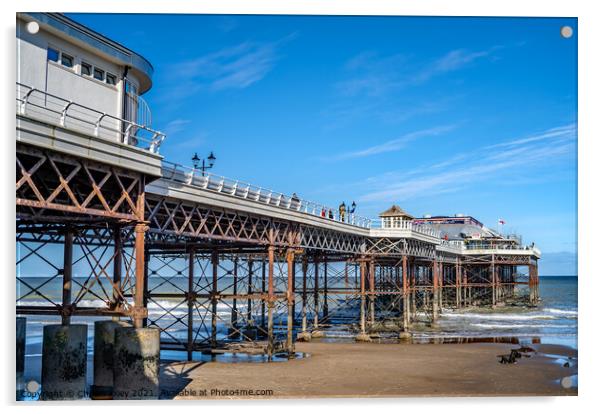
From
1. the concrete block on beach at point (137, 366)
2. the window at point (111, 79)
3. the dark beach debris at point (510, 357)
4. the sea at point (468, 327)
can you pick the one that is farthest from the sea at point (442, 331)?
the window at point (111, 79)

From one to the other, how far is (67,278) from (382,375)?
516 inches

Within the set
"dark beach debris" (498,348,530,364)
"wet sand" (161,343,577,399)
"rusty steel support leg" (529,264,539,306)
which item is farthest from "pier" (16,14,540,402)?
"rusty steel support leg" (529,264,539,306)

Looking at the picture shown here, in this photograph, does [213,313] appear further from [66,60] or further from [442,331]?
[442,331]

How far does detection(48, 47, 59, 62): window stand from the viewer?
18844 mm

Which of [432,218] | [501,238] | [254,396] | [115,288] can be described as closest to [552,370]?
[254,396]

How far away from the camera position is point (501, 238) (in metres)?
87.2

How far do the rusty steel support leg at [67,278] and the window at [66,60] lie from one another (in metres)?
5.88

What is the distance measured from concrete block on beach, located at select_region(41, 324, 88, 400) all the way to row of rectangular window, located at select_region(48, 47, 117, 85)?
726 cm

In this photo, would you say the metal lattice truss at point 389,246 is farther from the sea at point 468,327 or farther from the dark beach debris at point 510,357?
the dark beach debris at point 510,357

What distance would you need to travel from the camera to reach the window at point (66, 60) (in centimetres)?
1932

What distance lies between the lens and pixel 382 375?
28.5 m

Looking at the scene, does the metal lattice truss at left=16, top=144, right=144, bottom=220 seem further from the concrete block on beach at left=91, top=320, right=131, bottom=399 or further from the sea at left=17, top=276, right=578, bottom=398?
the sea at left=17, top=276, right=578, bottom=398

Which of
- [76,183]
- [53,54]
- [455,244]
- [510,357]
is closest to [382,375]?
[510,357]
